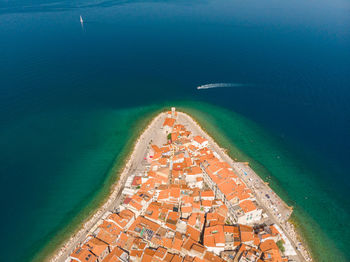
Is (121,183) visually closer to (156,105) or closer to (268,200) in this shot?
(268,200)

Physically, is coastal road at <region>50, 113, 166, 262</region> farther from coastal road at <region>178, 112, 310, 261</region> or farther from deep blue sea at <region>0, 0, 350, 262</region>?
coastal road at <region>178, 112, 310, 261</region>

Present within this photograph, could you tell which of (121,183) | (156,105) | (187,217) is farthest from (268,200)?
(156,105)

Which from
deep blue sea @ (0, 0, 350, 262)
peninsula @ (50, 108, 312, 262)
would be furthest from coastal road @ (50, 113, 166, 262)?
deep blue sea @ (0, 0, 350, 262)

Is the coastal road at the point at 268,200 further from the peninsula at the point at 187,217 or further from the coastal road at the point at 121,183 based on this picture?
the coastal road at the point at 121,183

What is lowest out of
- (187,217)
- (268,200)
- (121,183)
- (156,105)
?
(268,200)

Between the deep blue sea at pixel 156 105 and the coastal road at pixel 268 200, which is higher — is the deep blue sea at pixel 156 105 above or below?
above

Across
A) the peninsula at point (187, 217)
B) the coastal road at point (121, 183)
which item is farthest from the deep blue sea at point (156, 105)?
the peninsula at point (187, 217)

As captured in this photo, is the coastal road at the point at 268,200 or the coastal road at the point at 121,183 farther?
the coastal road at the point at 268,200
